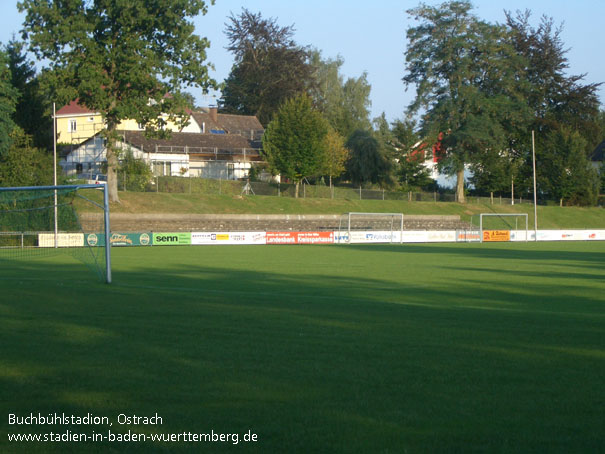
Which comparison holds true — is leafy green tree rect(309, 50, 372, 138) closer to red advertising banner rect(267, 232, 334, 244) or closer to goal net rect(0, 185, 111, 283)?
red advertising banner rect(267, 232, 334, 244)

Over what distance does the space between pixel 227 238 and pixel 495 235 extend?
2403cm

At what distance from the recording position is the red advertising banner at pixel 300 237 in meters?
50.5

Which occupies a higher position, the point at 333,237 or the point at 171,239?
the point at 171,239

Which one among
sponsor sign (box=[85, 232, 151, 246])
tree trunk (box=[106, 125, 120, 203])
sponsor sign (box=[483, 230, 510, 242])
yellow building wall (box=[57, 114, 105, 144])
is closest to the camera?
sponsor sign (box=[85, 232, 151, 246])

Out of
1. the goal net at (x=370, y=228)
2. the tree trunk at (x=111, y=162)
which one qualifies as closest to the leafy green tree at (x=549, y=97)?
the goal net at (x=370, y=228)

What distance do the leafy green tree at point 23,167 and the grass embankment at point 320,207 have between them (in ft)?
20.7

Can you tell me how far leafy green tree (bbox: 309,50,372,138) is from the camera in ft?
312

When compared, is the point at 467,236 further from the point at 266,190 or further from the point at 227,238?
the point at 266,190

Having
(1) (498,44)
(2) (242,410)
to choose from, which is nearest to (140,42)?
(1) (498,44)

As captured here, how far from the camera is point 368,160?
3017 inches

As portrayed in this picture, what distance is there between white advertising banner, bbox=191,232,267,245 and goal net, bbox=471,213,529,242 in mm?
21090

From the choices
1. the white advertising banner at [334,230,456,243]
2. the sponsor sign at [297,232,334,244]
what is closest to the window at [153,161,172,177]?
the sponsor sign at [297,232,334,244]

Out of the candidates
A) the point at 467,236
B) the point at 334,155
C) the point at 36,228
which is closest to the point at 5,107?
the point at 36,228

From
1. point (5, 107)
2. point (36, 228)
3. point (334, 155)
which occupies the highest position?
point (5, 107)
